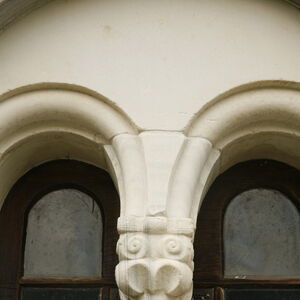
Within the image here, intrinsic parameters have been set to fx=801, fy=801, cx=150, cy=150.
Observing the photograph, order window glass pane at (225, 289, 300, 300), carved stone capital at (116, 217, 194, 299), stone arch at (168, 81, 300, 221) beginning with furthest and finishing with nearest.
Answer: window glass pane at (225, 289, 300, 300) < stone arch at (168, 81, 300, 221) < carved stone capital at (116, 217, 194, 299)

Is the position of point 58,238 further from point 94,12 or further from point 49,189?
point 94,12

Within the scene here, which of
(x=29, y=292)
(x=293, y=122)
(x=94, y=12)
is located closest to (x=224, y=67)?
(x=293, y=122)

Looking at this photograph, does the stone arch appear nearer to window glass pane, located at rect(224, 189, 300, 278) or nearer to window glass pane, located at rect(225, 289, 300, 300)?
window glass pane, located at rect(224, 189, 300, 278)

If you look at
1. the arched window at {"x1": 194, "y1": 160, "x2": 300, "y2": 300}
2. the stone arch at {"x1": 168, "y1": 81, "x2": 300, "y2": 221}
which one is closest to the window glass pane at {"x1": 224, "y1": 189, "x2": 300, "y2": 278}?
the arched window at {"x1": 194, "y1": 160, "x2": 300, "y2": 300}

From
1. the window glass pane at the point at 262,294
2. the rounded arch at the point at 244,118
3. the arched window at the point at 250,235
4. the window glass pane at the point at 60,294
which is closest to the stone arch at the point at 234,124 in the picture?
the rounded arch at the point at 244,118

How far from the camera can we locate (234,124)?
7.77 feet

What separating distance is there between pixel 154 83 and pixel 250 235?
601 mm

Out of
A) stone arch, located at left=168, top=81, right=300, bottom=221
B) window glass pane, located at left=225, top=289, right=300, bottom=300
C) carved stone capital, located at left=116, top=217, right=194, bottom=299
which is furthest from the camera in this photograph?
window glass pane, located at left=225, top=289, right=300, bottom=300

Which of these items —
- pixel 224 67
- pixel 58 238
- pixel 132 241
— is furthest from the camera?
pixel 58 238

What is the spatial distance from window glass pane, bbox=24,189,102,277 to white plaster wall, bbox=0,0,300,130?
0.45m

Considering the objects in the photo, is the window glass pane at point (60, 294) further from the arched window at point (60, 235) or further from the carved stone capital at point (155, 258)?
the carved stone capital at point (155, 258)

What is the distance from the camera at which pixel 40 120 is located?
243 centimetres

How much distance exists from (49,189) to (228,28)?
787mm

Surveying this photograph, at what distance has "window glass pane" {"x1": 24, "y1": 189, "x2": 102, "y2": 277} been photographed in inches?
100
